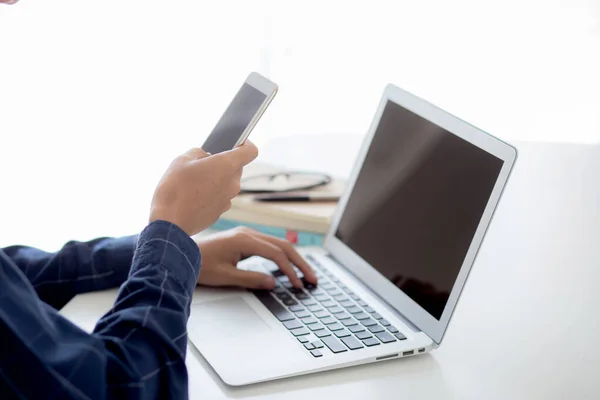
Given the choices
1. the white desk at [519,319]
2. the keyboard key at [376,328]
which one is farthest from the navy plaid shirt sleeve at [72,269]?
the keyboard key at [376,328]

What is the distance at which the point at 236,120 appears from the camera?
0.96 m

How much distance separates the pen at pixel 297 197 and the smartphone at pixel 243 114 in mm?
260

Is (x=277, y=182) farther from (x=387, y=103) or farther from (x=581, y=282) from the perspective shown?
(x=581, y=282)

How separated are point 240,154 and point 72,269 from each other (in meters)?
0.31

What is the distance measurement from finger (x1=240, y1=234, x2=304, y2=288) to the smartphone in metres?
0.15

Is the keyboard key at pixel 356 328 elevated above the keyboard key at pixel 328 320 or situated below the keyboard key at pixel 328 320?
above

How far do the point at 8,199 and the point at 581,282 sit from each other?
152cm

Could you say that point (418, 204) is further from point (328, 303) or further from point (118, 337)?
point (118, 337)

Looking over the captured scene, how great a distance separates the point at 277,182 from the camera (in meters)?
1.32

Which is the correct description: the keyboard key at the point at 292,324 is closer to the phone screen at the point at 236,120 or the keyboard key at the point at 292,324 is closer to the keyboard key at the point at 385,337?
the keyboard key at the point at 385,337

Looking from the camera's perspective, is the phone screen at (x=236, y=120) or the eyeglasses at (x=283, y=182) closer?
the phone screen at (x=236, y=120)

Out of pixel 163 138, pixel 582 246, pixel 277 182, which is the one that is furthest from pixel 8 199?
pixel 582 246

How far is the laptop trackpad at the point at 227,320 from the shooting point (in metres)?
0.89

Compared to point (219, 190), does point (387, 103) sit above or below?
above
